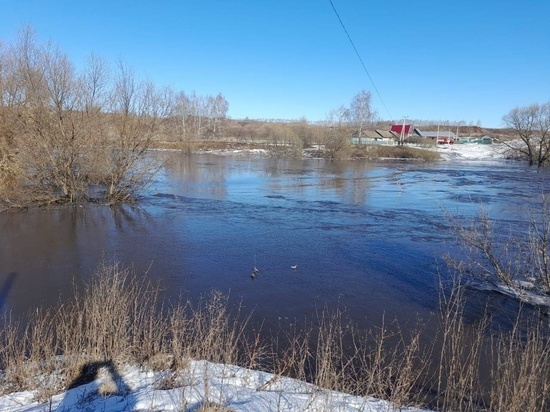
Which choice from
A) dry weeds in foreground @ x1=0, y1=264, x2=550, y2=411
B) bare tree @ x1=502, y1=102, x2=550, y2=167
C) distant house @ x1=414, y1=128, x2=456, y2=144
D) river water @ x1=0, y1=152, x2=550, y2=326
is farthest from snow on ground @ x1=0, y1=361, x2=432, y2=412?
distant house @ x1=414, y1=128, x2=456, y2=144

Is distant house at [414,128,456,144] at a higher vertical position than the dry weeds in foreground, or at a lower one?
higher

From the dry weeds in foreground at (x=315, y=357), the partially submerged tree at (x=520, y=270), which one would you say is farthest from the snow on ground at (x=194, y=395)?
the partially submerged tree at (x=520, y=270)

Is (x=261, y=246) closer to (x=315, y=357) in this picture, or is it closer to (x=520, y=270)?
(x=315, y=357)

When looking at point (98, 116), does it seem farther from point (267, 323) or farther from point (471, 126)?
point (471, 126)

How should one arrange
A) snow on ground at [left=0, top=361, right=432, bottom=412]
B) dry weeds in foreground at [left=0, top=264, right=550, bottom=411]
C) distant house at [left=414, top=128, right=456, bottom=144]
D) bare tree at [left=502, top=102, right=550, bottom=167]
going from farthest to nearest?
distant house at [left=414, top=128, right=456, bottom=144]
bare tree at [left=502, top=102, right=550, bottom=167]
dry weeds in foreground at [left=0, top=264, right=550, bottom=411]
snow on ground at [left=0, top=361, right=432, bottom=412]

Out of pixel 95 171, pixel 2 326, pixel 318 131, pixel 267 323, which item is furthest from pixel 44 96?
pixel 318 131

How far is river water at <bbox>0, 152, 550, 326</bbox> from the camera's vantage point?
7.79m

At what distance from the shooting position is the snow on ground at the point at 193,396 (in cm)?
380

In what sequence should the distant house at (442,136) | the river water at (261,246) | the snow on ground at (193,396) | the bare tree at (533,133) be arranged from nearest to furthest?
the snow on ground at (193,396) → the river water at (261,246) → the bare tree at (533,133) → the distant house at (442,136)

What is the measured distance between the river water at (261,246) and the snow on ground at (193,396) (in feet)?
7.81

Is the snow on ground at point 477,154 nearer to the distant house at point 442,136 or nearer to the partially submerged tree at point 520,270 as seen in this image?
the distant house at point 442,136

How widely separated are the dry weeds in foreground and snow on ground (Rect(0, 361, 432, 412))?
0.41ft

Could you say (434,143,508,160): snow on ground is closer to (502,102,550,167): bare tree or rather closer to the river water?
(502,102,550,167): bare tree

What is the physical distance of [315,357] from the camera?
18.7 feet
